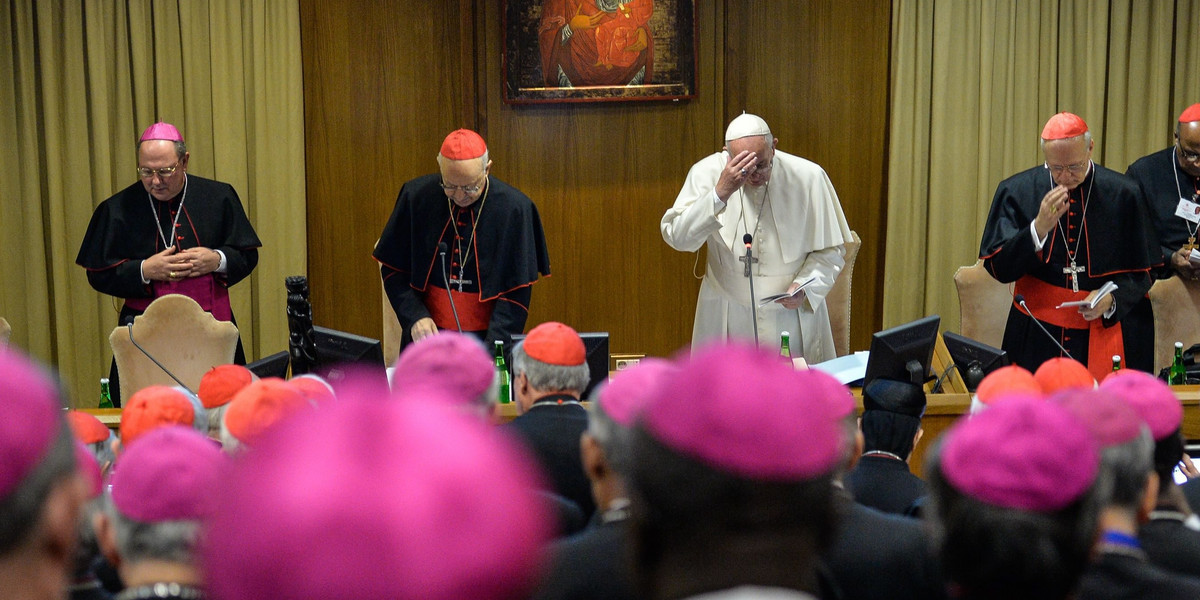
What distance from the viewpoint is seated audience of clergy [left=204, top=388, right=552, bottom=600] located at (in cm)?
83

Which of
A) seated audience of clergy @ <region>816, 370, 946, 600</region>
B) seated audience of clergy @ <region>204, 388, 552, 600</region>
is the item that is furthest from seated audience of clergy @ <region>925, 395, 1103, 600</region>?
seated audience of clergy @ <region>204, 388, 552, 600</region>

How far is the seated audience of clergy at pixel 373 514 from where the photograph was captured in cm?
83

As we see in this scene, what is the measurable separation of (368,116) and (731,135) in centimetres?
268

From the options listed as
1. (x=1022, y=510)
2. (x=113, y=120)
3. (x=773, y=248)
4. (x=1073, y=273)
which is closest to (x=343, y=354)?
(x=773, y=248)

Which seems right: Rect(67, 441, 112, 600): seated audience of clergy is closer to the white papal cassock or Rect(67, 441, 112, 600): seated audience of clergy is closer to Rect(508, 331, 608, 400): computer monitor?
Rect(508, 331, 608, 400): computer monitor

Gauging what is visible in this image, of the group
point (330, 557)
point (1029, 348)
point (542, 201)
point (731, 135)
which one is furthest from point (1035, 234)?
point (330, 557)

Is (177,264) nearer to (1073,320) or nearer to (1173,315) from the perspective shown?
(1073,320)

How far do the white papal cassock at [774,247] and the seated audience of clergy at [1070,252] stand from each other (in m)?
0.75

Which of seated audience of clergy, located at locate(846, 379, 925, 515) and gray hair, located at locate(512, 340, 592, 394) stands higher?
gray hair, located at locate(512, 340, 592, 394)

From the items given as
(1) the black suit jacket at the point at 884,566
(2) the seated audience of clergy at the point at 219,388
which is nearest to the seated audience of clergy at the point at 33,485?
(1) the black suit jacket at the point at 884,566

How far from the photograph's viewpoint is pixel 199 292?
18.0ft

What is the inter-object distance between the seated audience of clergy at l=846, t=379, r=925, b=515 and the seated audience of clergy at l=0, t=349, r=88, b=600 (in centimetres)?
179

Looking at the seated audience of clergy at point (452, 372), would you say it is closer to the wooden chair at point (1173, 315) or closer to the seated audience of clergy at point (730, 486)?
the seated audience of clergy at point (730, 486)

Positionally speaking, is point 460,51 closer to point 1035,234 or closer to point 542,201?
point 542,201
